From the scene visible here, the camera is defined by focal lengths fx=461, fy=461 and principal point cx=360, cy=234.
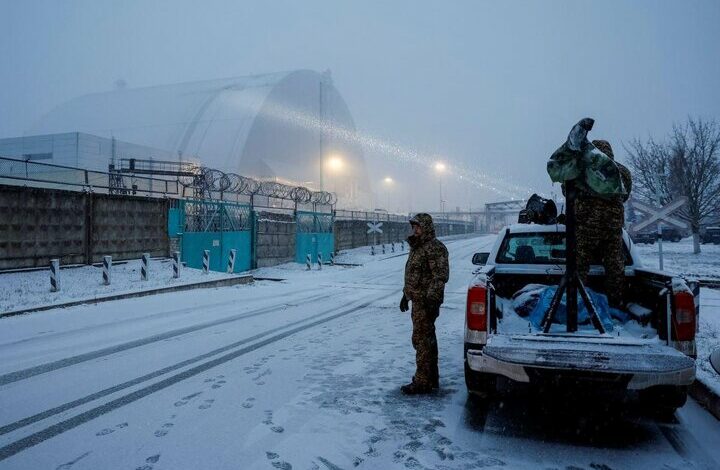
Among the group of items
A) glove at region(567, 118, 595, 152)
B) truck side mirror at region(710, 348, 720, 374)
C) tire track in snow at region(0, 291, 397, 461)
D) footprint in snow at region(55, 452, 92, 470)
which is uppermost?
glove at region(567, 118, 595, 152)

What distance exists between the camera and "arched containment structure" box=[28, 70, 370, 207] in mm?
53438

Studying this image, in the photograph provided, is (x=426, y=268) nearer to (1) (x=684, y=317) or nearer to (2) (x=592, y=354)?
(2) (x=592, y=354)

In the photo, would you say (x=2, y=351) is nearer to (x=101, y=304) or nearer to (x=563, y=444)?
(x=101, y=304)

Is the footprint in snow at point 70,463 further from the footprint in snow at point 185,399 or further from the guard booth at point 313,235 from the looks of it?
the guard booth at point 313,235

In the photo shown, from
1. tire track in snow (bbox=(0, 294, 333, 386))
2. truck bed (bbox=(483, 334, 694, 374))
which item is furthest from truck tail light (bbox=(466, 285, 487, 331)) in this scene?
tire track in snow (bbox=(0, 294, 333, 386))

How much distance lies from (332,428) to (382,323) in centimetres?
496

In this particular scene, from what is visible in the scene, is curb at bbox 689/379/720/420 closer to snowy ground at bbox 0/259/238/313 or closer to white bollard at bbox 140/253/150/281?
snowy ground at bbox 0/259/238/313

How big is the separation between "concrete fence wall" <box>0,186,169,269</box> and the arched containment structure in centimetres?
3208

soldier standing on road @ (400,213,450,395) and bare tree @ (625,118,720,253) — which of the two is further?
bare tree @ (625,118,720,253)

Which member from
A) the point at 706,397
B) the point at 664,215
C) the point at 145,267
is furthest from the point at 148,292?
the point at 664,215

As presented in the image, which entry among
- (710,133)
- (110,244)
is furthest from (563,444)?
(710,133)

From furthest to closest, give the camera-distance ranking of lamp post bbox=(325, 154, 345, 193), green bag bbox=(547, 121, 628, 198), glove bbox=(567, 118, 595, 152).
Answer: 1. lamp post bbox=(325, 154, 345, 193)
2. green bag bbox=(547, 121, 628, 198)
3. glove bbox=(567, 118, 595, 152)

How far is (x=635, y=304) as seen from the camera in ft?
16.2

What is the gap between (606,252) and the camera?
4.81 m
